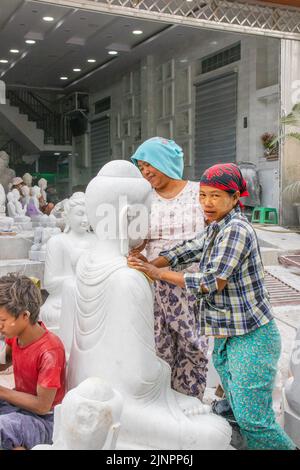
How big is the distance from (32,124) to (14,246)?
2342mm

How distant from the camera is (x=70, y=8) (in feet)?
23.8

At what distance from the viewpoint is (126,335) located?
5.50 ft

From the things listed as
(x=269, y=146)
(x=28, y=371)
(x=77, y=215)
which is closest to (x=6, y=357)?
(x=28, y=371)

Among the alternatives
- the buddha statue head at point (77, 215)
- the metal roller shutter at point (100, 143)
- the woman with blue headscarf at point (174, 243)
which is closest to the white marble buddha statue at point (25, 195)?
the metal roller shutter at point (100, 143)

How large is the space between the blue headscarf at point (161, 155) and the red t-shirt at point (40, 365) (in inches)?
33.3

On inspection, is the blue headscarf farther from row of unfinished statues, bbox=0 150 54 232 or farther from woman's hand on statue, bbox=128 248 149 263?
row of unfinished statues, bbox=0 150 54 232

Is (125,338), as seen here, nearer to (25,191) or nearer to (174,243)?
(174,243)

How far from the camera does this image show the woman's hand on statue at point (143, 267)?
173 cm

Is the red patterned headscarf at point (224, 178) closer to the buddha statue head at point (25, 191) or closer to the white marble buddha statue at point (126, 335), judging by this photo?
the white marble buddha statue at point (126, 335)

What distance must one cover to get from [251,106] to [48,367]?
27.1 feet

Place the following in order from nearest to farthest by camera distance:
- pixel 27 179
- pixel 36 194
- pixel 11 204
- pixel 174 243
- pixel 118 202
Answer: pixel 118 202
pixel 174 243
pixel 11 204
pixel 36 194
pixel 27 179

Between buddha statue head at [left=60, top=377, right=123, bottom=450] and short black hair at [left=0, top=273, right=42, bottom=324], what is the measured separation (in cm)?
57

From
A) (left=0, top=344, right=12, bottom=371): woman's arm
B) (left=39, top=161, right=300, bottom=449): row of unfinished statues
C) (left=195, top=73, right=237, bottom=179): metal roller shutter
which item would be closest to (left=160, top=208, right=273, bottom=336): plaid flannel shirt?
(left=39, top=161, right=300, bottom=449): row of unfinished statues

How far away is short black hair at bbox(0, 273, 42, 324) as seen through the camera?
5.98 feet
